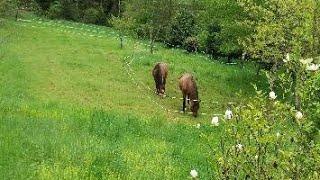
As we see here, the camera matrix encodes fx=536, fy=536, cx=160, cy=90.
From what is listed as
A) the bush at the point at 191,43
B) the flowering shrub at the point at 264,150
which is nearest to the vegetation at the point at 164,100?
the flowering shrub at the point at 264,150

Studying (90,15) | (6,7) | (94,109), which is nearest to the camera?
(94,109)

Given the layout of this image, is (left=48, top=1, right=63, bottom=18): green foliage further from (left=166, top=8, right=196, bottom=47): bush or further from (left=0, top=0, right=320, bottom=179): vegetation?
(left=166, top=8, right=196, bottom=47): bush

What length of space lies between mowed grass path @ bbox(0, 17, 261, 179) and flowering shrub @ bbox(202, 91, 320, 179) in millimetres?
3608

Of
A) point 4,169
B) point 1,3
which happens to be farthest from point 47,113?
point 1,3

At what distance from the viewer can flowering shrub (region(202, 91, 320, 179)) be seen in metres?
5.92

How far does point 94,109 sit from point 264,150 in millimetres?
9733

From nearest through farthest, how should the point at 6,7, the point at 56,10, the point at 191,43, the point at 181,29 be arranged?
1. the point at 6,7
2. the point at 191,43
3. the point at 181,29
4. the point at 56,10

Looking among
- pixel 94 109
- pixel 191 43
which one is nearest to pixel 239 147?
pixel 94 109

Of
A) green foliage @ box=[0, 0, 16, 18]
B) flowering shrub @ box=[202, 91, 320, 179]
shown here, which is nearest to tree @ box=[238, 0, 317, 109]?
flowering shrub @ box=[202, 91, 320, 179]

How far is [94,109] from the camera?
15.3 metres

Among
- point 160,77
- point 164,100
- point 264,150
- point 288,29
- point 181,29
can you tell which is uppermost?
point 264,150

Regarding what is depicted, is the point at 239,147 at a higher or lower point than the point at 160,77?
higher

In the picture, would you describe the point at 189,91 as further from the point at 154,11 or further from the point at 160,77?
the point at 154,11

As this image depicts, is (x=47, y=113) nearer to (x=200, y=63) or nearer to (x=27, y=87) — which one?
(x=27, y=87)
